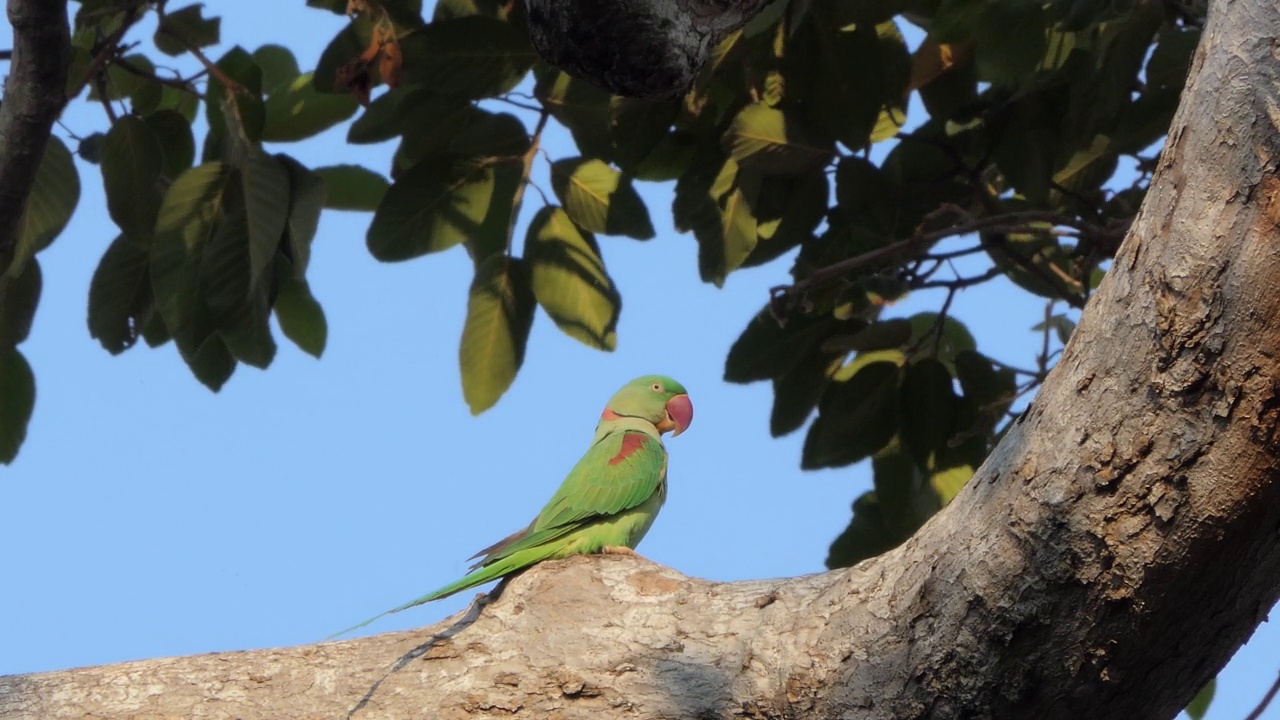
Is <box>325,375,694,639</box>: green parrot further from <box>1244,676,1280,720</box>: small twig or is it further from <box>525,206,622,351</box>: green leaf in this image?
<box>1244,676,1280,720</box>: small twig

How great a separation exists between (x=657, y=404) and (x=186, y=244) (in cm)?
194

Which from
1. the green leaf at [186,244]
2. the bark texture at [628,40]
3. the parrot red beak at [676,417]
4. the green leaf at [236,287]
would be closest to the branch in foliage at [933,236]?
the parrot red beak at [676,417]

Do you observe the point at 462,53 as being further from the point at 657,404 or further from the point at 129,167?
the point at 657,404

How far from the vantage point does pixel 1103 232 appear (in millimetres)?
3637

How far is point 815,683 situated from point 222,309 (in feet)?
6.53

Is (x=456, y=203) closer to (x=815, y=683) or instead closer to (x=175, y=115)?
(x=175, y=115)

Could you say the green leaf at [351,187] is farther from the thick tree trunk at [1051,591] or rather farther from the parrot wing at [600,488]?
the thick tree trunk at [1051,591]

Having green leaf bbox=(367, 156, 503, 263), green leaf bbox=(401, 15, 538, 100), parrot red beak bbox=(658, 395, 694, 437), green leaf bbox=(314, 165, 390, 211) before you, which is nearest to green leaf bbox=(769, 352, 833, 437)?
parrot red beak bbox=(658, 395, 694, 437)

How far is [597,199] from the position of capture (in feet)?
12.5

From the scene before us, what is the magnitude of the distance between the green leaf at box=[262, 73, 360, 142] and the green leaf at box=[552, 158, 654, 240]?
691 mm

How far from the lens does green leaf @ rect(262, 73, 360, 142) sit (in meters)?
3.48

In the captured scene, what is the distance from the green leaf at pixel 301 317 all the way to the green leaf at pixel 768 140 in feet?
4.57

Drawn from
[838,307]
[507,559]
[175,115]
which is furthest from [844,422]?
[175,115]

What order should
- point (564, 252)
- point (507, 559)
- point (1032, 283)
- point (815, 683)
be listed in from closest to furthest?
point (815, 683), point (507, 559), point (564, 252), point (1032, 283)
